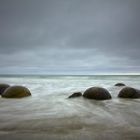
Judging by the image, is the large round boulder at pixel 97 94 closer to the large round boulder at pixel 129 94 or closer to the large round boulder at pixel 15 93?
the large round boulder at pixel 129 94

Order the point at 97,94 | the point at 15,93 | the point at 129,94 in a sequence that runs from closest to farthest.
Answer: the point at 97,94
the point at 15,93
the point at 129,94

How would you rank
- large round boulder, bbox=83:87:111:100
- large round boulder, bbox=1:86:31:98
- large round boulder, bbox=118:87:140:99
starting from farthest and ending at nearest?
large round boulder, bbox=118:87:140:99
large round boulder, bbox=1:86:31:98
large round boulder, bbox=83:87:111:100

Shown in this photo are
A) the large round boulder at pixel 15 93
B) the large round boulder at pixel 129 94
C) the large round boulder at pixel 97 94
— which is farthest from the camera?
the large round boulder at pixel 129 94

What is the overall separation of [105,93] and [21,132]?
231 inches

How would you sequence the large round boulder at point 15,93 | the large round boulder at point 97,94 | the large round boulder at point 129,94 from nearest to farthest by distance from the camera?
the large round boulder at point 97,94 < the large round boulder at point 15,93 < the large round boulder at point 129,94

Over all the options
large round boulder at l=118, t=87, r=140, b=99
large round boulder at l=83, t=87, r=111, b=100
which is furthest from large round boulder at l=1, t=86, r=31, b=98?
large round boulder at l=118, t=87, r=140, b=99

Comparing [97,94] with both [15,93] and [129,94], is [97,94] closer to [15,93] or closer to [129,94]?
[129,94]

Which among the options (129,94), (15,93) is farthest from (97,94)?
(15,93)

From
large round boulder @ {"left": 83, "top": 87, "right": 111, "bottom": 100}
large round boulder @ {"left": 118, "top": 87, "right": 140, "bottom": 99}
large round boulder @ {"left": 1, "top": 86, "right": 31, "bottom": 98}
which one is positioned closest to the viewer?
large round boulder @ {"left": 83, "top": 87, "right": 111, "bottom": 100}

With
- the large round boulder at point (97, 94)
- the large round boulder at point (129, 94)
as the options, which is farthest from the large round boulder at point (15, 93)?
the large round boulder at point (129, 94)

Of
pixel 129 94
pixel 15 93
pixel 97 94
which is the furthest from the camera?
pixel 129 94

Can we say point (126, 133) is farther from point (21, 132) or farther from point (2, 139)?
point (2, 139)

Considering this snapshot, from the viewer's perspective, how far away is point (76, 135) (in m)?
3.12

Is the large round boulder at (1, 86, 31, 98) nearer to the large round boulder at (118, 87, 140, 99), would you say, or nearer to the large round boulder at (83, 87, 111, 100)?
the large round boulder at (83, 87, 111, 100)
